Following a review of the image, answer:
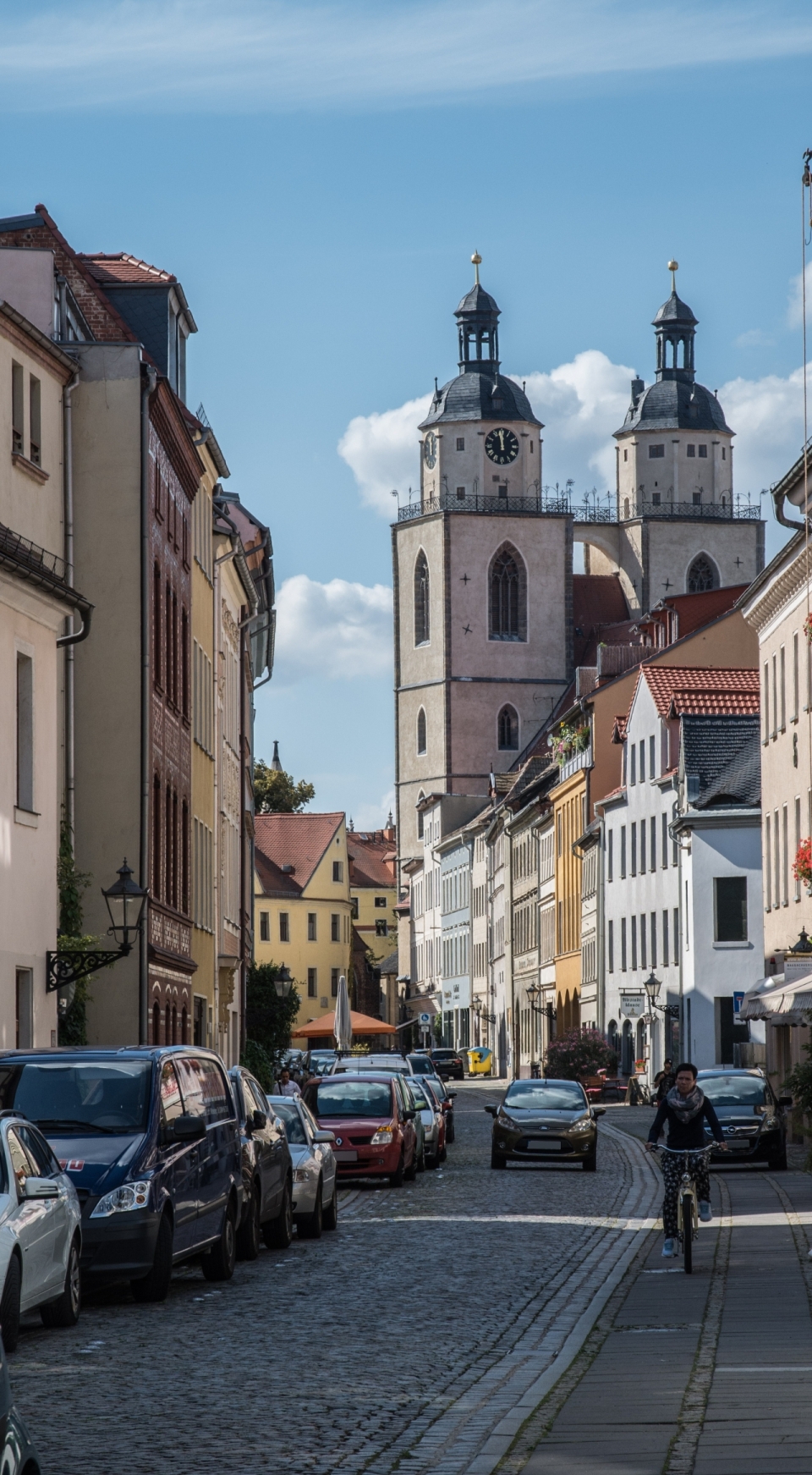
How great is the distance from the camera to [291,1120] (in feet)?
Result: 78.8

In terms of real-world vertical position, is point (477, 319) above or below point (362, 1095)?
above

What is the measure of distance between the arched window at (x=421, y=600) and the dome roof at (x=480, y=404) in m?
10.5

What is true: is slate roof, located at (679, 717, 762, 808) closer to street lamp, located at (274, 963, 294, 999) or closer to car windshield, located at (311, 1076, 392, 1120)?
street lamp, located at (274, 963, 294, 999)

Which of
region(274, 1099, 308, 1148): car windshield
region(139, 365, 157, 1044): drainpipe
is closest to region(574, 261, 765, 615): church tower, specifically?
region(139, 365, 157, 1044): drainpipe

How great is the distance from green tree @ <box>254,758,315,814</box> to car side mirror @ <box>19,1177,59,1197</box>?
10402 centimetres

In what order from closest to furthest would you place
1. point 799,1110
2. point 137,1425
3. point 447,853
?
1. point 137,1425
2. point 799,1110
3. point 447,853

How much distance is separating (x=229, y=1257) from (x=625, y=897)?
58314mm

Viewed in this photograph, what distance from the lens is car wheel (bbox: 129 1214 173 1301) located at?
15492 mm

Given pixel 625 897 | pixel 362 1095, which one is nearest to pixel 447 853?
pixel 625 897

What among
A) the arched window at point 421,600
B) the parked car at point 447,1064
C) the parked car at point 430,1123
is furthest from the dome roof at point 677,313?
the parked car at point 430,1123

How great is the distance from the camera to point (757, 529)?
148m

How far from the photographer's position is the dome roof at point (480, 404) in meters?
148

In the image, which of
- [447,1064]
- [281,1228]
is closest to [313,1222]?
[281,1228]

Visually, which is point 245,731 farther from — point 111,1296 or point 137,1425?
point 137,1425
